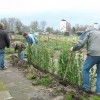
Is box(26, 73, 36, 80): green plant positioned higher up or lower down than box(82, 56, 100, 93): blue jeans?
lower down

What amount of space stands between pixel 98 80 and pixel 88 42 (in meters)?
1.08

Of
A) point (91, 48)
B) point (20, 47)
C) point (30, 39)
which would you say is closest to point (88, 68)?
point (91, 48)

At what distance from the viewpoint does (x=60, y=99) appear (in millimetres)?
7465

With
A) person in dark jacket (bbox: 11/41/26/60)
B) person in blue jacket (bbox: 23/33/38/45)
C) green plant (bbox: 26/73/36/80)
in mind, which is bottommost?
green plant (bbox: 26/73/36/80)

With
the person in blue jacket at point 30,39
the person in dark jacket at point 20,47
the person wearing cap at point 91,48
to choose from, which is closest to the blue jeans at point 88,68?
the person wearing cap at point 91,48

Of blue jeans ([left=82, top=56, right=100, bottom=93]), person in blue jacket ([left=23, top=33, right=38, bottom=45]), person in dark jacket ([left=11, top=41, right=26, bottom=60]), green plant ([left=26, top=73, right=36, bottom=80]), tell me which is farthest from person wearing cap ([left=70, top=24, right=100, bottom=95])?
person in dark jacket ([left=11, top=41, right=26, bottom=60])

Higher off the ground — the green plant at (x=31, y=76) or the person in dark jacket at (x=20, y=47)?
the person in dark jacket at (x=20, y=47)

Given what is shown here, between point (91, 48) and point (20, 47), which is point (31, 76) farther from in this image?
point (20, 47)

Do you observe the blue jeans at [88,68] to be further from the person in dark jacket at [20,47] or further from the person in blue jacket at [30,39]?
the person in dark jacket at [20,47]

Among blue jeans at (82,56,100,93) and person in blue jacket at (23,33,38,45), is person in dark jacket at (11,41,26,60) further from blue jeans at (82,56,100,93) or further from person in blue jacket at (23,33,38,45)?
blue jeans at (82,56,100,93)

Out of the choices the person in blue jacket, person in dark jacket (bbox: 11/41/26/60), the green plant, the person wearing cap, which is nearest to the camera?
the person wearing cap

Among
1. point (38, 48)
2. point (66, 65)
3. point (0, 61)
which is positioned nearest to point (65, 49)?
point (66, 65)

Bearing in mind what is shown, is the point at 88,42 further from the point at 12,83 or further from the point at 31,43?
the point at 31,43

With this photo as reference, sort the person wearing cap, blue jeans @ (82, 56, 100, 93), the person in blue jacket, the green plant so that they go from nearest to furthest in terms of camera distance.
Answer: the person wearing cap → blue jeans @ (82, 56, 100, 93) → the green plant → the person in blue jacket
